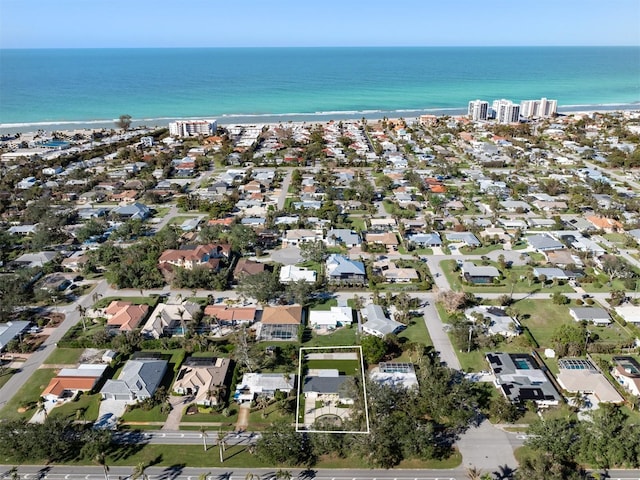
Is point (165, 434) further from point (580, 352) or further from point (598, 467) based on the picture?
point (580, 352)

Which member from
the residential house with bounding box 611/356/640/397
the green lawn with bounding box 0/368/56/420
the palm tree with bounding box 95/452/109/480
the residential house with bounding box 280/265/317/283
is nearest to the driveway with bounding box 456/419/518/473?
the residential house with bounding box 611/356/640/397

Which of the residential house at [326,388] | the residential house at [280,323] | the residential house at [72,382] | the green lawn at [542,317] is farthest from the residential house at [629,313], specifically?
the residential house at [72,382]

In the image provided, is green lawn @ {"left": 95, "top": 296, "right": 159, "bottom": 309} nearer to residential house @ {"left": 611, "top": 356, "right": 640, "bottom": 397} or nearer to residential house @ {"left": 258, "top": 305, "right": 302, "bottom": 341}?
residential house @ {"left": 258, "top": 305, "right": 302, "bottom": 341}

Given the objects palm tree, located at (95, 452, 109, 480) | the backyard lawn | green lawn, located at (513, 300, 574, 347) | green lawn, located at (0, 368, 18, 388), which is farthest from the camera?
green lawn, located at (513, 300, 574, 347)

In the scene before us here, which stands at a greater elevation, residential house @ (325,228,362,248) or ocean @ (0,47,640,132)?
ocean @ (0,47,640,132)

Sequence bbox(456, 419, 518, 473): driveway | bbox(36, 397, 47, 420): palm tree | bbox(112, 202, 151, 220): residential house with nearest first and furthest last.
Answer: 1. bbox(456, 419, 518, 473): driveway
2. bbox(36, 397, 47, 420): palm tree
3. bbox(112, 202, 151, 220): residential house

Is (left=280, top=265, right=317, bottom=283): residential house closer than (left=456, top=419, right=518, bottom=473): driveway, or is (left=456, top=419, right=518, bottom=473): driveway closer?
(left=456, top=419, right=518, bottom=473): driveway

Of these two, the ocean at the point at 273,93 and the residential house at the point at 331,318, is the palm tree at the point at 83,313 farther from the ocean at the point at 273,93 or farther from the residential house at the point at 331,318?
the ocean at the point at 273,93
